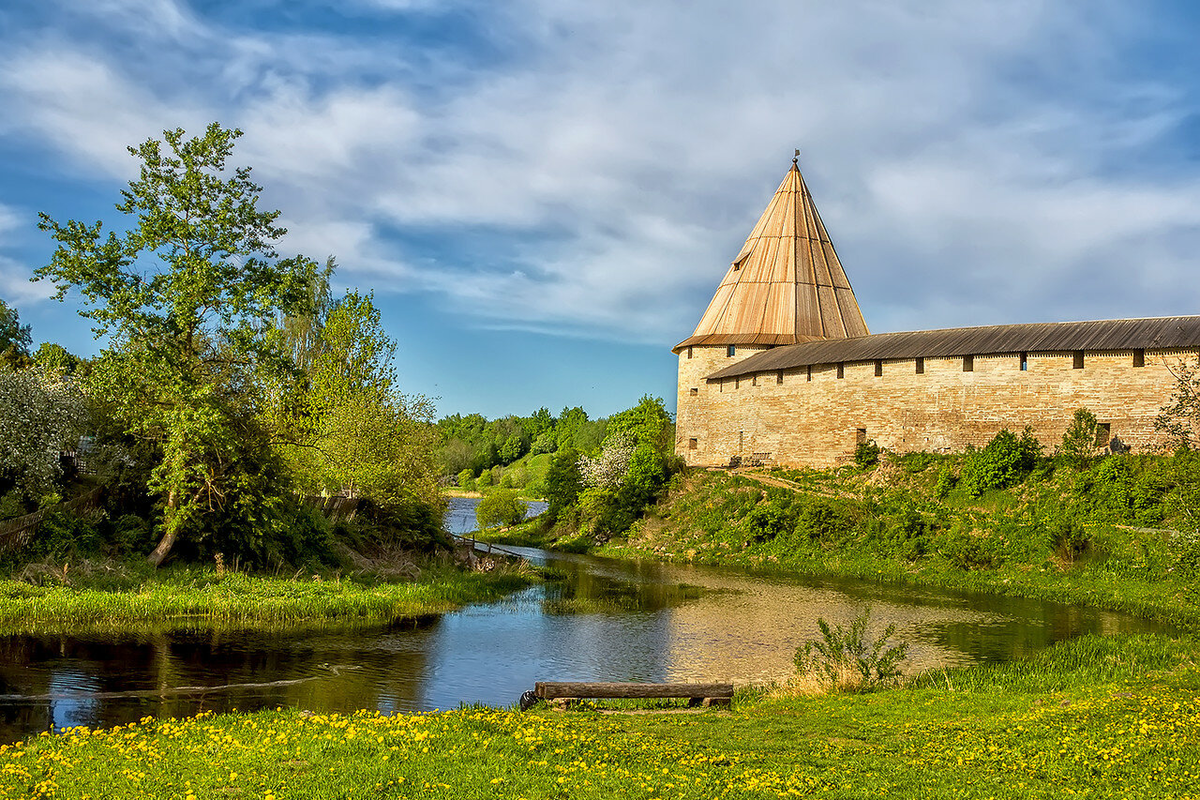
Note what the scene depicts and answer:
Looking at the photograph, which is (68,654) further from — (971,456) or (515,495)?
(515,495)

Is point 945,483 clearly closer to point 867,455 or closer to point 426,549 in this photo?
point 867,455

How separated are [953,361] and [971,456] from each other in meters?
3.92

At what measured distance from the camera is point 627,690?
11.5 metres

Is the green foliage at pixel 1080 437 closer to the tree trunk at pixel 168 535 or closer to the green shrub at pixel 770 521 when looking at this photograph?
the green shrub at pixel 770 521

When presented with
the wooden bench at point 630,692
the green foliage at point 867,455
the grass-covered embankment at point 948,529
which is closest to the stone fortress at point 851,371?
the green foliage at point 867,455

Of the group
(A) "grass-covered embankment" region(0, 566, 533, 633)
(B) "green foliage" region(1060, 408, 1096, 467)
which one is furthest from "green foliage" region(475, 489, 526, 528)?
(A) "grass-covered embankment" region(0, 566, 533, 633)

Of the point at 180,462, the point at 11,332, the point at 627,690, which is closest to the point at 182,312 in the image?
the point at 180,462

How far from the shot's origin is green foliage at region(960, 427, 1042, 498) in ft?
103

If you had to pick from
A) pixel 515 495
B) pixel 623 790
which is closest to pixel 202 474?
pixel 623 790

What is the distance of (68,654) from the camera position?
538 inches

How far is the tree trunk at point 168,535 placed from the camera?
20.0m

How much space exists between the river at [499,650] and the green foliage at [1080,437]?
9.13 meters

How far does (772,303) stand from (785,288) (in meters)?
1.05

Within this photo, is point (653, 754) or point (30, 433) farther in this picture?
point (30, 433)
